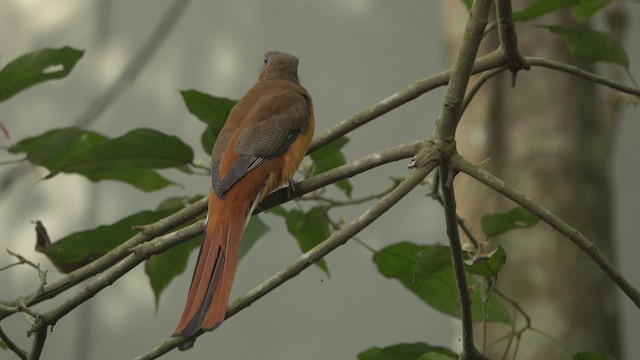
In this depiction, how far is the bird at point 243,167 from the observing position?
4.38 ft

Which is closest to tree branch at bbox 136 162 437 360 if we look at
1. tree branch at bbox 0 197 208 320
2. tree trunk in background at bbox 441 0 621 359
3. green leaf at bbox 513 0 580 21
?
tree branch at bbox 0 197 208 320

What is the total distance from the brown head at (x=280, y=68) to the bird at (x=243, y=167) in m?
0.12

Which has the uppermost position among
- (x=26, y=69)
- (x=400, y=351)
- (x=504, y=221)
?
(x=26, y=69)

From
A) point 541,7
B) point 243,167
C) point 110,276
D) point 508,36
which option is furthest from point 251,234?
point 541,7

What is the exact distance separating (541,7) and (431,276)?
633 mm

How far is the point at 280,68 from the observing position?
2.10m

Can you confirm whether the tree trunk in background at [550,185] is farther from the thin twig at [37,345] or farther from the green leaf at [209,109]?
the thin twig at [37,345]

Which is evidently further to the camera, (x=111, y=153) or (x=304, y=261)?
(x=111, y=153)

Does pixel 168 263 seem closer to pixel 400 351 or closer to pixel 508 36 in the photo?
pixel 400 351

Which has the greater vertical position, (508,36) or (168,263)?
(508,36)

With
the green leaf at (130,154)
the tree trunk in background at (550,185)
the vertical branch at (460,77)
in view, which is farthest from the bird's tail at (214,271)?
the tree trunk in background at (550,185)

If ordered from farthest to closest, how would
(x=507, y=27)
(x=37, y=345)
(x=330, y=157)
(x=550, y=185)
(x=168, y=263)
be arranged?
(x=550, y=185), (x=330, y=157), (x=168, y=263), (x=507, y=27), (x=37, y=345)

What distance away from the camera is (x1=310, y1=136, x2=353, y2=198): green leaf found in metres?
1.70

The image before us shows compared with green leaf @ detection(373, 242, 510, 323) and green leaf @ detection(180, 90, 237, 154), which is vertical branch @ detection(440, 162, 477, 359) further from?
green leaf @ detection(180, 90, 237, 154)
